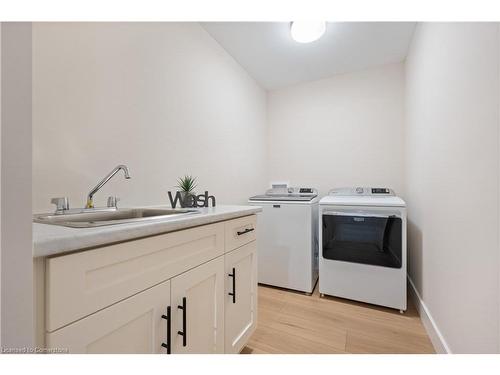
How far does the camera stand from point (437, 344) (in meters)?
1.28

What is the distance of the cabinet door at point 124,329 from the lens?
20.5 inches

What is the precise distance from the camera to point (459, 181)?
1.05m

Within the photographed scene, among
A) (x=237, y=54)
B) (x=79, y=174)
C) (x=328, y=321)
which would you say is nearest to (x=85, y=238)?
(x=79, y=174)

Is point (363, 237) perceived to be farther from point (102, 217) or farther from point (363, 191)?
point (102, 217)

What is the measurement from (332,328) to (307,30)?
7.19ft

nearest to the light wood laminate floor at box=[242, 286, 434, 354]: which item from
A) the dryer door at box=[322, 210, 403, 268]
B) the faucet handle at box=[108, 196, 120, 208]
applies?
the dryer door at box=[322, 210, 403, 268]

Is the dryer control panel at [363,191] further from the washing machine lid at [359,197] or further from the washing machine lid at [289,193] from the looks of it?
the washing machine lid at [289,193]

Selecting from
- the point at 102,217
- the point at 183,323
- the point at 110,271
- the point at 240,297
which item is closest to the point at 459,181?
the point at 240,297

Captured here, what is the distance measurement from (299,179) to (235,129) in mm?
1027

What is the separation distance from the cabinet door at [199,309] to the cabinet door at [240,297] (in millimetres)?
57

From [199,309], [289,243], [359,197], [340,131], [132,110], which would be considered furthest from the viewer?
[340,131]

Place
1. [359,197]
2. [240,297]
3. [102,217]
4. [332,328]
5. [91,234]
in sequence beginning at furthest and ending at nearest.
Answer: [359,197]
[332,328]
[240,297]
[102,217]
[91,234]

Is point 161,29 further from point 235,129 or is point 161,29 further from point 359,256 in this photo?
point 359,256

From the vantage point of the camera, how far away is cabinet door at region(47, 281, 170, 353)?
1.70ft
